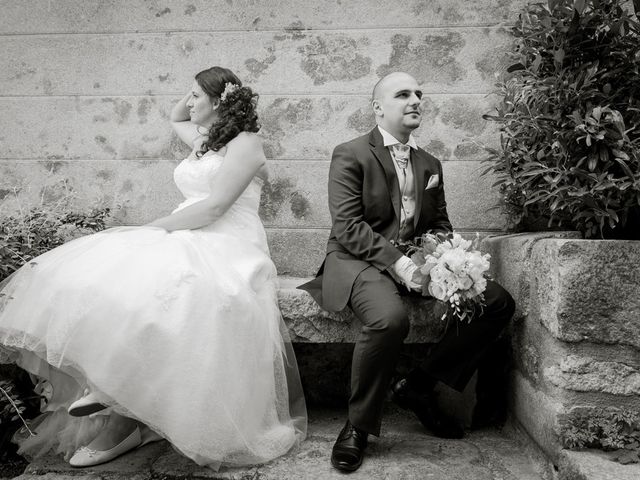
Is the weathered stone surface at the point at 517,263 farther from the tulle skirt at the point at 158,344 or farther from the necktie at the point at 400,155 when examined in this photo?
the tulle skirt at the point at 158,344

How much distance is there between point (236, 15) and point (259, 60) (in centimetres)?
37

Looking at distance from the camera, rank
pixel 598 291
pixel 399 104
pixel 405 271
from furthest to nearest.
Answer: pixel 399 104 → pixel 405 271 → pixel 598 291

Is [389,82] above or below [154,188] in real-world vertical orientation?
above

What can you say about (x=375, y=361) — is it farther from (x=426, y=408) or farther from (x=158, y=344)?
(x=158, y=344)

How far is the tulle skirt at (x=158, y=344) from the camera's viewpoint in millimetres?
2533

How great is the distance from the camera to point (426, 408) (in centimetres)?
318

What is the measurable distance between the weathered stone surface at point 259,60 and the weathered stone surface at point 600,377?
2.21 m

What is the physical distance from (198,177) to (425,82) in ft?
5.83

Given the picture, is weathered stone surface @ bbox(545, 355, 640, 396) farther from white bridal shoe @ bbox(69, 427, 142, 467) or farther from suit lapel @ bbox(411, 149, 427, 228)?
white bridal shoe @ bbox(69, 427, 142, 467)

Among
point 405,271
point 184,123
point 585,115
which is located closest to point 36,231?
point 184,123

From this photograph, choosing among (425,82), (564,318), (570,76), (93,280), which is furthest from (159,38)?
(564,318)

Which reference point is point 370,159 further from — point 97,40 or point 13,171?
point 13,171

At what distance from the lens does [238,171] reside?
3.37m

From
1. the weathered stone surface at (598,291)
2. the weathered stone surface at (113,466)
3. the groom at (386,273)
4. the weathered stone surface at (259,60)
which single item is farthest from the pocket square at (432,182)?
the weathered stone surface at (113,466)
